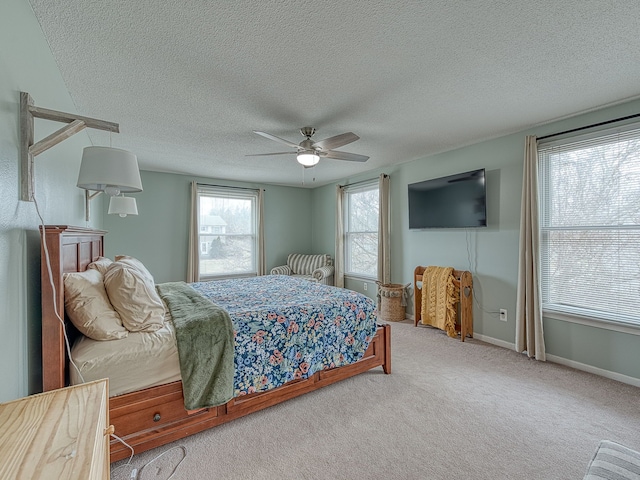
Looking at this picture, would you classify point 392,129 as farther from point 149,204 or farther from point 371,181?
point 149,204

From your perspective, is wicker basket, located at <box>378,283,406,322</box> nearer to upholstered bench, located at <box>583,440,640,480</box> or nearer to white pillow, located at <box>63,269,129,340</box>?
upholstered bench, located at <box>583,440,640,480</box>

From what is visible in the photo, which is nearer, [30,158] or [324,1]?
[30,158]

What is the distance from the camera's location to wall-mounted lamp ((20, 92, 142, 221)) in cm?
126

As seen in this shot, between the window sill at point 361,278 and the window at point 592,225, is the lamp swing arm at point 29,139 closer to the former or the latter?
the window at point 592,225

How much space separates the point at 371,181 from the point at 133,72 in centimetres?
380

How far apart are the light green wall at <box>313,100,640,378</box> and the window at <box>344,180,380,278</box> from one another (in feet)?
1.48

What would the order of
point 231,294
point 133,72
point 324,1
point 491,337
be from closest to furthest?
point 324,1
point 133,72
point 231,294
point 491,337

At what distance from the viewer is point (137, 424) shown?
170 cm

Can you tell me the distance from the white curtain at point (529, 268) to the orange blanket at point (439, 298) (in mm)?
735

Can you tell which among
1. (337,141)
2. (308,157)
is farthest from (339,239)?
(337,141)

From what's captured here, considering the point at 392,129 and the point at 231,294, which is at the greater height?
the point at 392,129

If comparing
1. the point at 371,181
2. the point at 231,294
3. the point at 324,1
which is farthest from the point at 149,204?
the point at 324,1

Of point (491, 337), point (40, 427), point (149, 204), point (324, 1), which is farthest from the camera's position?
point (149, 204)

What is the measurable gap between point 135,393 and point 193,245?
374 cm
